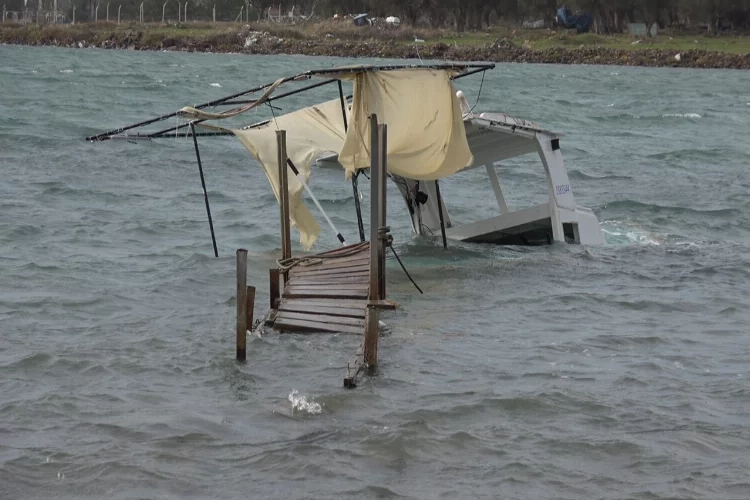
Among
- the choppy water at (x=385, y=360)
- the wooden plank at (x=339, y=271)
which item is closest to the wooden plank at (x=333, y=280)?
the wooden plank at (x=339, y=271)

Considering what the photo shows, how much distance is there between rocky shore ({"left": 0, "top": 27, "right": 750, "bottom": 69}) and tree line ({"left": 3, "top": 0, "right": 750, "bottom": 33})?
50.3 ft

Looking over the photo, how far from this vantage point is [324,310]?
45.7 feet

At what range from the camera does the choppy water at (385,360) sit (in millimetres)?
10227

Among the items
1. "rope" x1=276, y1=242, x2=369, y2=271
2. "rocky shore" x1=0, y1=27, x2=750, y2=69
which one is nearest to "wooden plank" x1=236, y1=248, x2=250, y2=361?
"rope" x1=276, y1=242, x2=369, y2=271

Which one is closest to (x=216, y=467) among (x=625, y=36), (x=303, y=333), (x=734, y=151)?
(x=303, y=333)

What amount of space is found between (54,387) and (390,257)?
7.83m

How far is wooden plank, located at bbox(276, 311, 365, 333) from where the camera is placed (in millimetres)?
13492

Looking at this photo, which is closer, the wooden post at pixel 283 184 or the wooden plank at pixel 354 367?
the wooden plank at pixel 354 367

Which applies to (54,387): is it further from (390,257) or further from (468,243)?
(468,243)

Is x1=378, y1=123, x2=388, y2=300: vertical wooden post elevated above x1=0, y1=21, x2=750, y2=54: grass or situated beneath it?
situated beneath

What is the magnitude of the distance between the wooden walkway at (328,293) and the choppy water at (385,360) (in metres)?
0.31

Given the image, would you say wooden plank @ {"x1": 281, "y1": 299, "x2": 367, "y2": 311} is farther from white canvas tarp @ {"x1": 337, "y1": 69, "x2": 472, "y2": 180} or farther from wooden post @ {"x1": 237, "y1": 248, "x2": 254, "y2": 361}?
white canvas tarp @ {"x1": 337, "y1": 69, "x2": 472, "y2": 180}

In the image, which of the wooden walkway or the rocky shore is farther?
the rocky shore

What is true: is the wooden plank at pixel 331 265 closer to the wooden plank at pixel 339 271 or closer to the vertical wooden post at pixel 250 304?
the wooden plank at pixel 339 271
